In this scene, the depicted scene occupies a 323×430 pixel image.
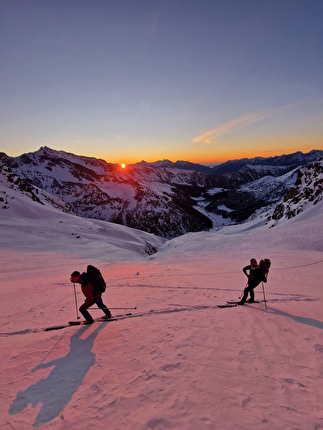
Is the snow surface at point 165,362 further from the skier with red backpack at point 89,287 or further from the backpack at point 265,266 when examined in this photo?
the backpack at point 265,266

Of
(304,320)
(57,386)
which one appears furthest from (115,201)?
(57,386)

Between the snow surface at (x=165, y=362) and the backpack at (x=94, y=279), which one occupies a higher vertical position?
the backpack at (x=94, y=279)

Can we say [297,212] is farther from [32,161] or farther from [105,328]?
[32,161]

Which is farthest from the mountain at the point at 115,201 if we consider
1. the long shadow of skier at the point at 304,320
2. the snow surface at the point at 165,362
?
the long shadow of skier at the point at 304,320

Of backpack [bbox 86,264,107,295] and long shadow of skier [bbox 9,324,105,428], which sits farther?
backpack [bbox 86,264,107,295]

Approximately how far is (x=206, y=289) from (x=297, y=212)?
3557 cm

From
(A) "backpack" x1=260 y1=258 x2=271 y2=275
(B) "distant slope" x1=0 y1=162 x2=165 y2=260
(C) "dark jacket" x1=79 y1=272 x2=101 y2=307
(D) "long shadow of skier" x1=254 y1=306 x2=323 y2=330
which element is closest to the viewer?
(D) "long shadow of skier" x1=254 y1=306 x2=323 y2=330

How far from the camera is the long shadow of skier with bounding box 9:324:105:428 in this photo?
11.7 feet

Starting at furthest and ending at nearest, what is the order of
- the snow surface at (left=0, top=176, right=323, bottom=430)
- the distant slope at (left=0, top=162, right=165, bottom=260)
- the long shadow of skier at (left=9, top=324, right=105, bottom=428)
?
1. the distant slope at (left=0, top=162, right=165, bottom=260)
2. the long shadow of skier at (left=9, top=324, right=105, bottom=428)
3. the snow surface at (left=0, top=176, right=323, bottom=430)

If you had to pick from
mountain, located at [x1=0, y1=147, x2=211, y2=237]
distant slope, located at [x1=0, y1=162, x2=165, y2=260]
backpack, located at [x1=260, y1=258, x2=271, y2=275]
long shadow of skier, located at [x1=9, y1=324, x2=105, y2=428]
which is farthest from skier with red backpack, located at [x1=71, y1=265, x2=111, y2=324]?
mountain, located at [x1=0, y1=147, x2=211, y2=237]

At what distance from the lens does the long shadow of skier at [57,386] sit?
3.57 metres

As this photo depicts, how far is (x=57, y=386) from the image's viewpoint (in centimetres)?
415

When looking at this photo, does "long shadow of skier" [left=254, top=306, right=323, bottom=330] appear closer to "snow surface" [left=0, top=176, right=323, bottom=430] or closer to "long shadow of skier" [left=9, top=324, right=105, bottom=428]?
"snow surface" [left=0, top=176, right=323, bottom=430]

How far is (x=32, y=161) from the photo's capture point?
16612 centimetres
